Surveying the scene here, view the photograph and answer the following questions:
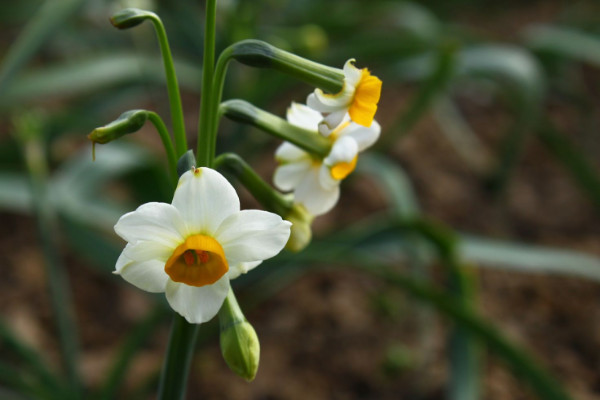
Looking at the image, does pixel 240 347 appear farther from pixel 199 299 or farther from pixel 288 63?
pixel 288 63

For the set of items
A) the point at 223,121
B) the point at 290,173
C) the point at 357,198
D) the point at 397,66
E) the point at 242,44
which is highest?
the point at 242,44

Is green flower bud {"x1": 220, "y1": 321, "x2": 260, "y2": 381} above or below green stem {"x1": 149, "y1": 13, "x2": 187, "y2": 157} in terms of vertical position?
below

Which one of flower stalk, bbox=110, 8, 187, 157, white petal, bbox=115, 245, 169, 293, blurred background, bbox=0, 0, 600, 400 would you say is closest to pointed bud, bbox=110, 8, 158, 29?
flower stalk, bbox=110, 8, 187, 157

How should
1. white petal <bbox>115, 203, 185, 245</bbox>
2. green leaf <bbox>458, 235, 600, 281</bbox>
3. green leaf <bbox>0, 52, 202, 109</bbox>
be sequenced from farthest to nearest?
green leaf <bbox>0, 52, 202, 109</bbox>
green leaf <bbox>458, 235, 600, 281</bbox>
white petal <bbox>115, 203, 185, 245</bbox>

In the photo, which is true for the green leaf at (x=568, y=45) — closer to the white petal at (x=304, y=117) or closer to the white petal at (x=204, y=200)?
the white petal at (x=304, y=117)

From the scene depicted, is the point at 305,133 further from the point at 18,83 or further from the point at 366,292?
the point at 18,83

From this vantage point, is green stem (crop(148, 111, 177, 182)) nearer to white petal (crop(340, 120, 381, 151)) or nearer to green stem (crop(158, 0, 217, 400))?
green stem (crop(158, 0, 217, 400))

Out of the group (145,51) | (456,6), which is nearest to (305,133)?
(145,51)

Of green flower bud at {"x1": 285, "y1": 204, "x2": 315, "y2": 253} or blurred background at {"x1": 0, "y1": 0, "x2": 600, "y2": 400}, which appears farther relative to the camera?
blurred background at {"x1": 0, "y1": 0, "x2": 600, "y2": 400}
